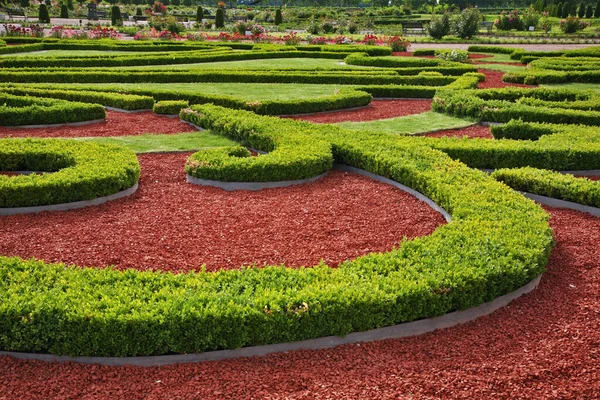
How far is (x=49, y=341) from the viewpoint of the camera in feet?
16.1

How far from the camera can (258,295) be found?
5219mm

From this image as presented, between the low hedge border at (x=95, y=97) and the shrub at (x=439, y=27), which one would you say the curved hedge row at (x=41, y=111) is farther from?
the shrub at (x=439, y=27)

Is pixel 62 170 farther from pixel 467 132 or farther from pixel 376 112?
pixel 376 112

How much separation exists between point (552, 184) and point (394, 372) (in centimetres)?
496

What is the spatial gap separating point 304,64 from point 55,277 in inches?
826

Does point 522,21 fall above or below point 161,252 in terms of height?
above

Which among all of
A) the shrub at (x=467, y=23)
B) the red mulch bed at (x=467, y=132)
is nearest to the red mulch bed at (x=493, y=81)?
the red mulch bed at (x=467, y=132)

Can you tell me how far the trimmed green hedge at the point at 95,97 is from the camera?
49.6 feet

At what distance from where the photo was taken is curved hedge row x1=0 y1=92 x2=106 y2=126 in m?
13.1

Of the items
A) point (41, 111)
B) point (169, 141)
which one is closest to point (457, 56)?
point (169, 141)

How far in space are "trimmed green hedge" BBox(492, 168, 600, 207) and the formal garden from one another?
0.03m

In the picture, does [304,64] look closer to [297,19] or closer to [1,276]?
[1,276]

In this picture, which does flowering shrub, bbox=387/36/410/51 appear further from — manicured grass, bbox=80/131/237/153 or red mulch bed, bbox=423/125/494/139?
manicured grass, bbox=80/131/237/153

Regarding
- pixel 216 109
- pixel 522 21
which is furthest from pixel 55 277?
pixel 522 21
